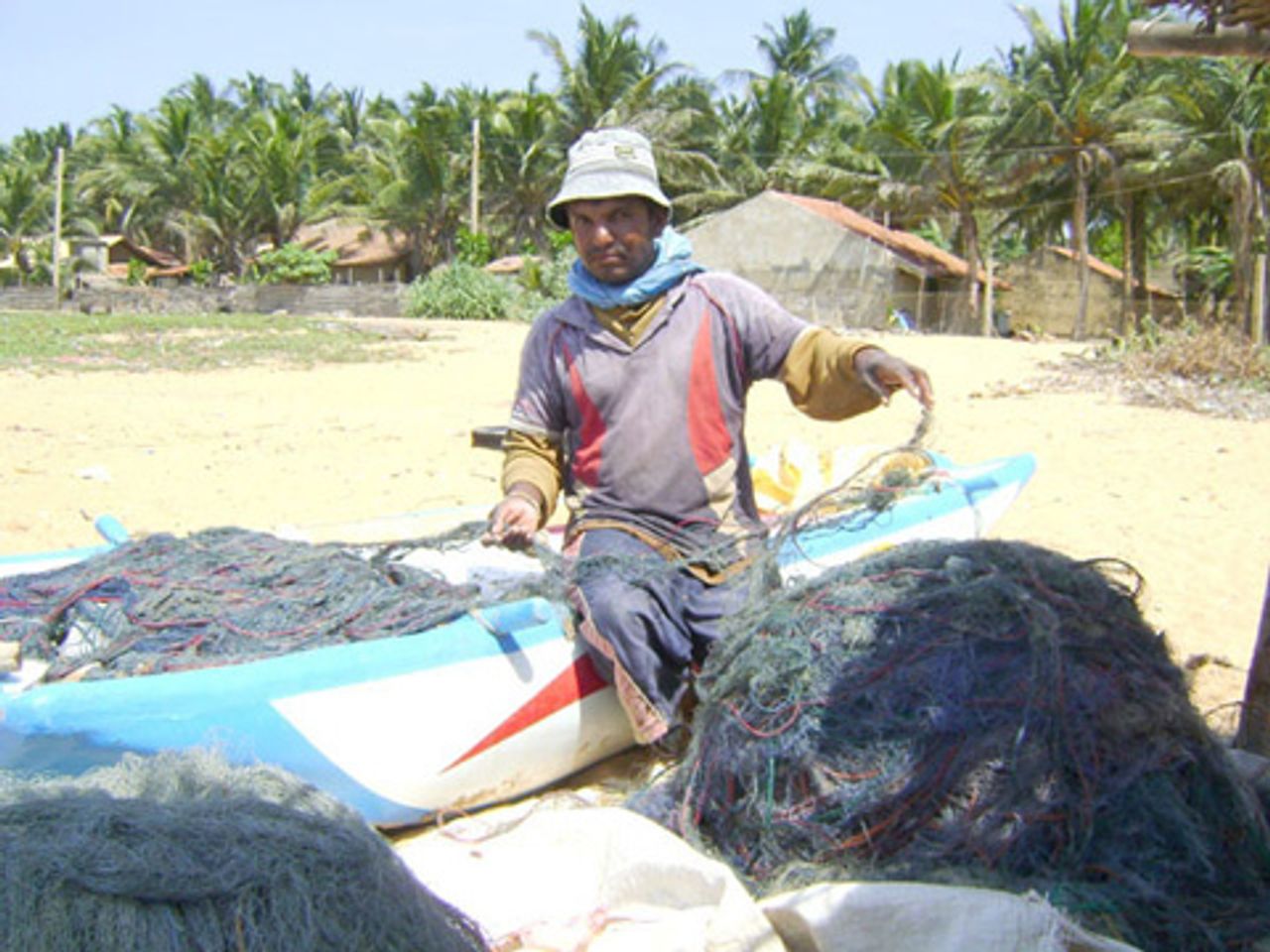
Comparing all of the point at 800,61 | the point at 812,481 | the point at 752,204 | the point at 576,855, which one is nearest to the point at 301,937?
the point at 576,855

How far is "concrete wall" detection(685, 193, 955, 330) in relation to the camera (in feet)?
99.2

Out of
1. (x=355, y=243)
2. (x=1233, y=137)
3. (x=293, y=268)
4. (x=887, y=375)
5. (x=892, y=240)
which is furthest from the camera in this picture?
(x=355, y=243)

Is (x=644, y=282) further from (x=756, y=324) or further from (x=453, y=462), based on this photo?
(x=453, y=462)

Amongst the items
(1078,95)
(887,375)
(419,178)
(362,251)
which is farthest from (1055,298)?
(887,375)

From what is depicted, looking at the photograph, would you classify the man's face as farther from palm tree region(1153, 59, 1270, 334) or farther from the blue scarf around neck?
palm tree region(1153, 59, 1270, 334)

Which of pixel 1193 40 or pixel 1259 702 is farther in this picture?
pixel 1259 702

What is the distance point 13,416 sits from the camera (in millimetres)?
10789

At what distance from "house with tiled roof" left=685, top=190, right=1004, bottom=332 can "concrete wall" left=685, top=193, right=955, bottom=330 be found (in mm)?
25

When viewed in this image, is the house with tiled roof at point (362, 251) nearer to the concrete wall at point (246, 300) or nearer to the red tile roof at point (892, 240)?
the concrete wall at point (246, 300)

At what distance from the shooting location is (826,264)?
30.4 meters

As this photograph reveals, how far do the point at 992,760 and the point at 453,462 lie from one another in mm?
6822

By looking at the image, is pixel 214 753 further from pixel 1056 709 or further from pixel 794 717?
pixel 1056 709

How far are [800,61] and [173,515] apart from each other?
41.0m

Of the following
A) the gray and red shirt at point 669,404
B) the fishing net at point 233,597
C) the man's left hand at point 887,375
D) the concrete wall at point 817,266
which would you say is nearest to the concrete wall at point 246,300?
the concrete wall at point 817,266
